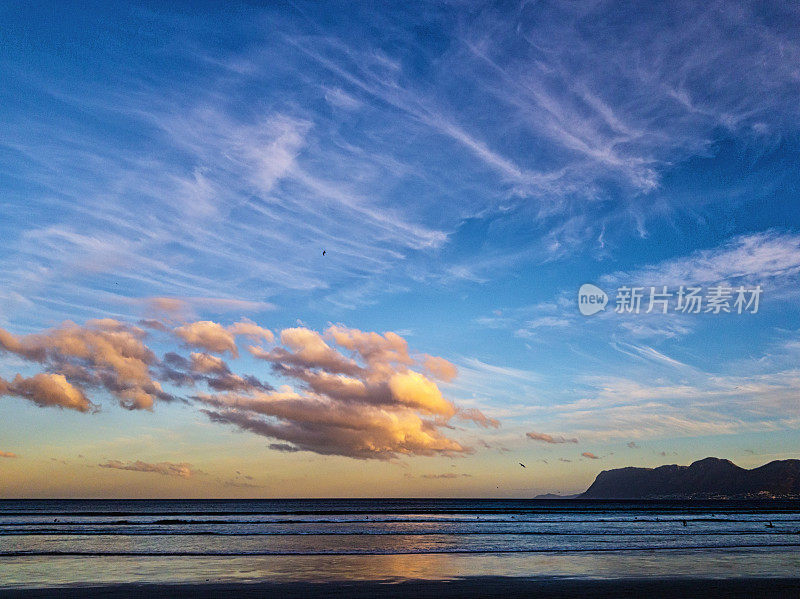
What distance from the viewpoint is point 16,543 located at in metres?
40.9

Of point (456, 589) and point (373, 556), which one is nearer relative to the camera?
point (456, 589)

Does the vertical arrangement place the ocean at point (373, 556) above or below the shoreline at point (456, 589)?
below

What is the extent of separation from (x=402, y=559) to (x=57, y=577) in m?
16.7

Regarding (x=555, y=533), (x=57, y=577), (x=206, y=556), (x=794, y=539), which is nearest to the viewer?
(x=57, y=577)

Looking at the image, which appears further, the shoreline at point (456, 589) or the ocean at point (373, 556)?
the ocean at point (373, 556)

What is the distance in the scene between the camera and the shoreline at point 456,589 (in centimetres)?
2055

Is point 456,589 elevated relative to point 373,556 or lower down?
elevated

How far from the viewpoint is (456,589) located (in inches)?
853

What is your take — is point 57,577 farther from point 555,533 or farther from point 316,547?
point 555,533

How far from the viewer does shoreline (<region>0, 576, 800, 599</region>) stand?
20547mm

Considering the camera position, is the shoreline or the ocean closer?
the shoreline

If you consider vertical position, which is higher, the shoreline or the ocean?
the shoreline

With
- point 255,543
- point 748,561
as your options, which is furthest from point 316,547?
point 748,561

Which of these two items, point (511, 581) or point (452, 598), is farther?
point (511, 581)
